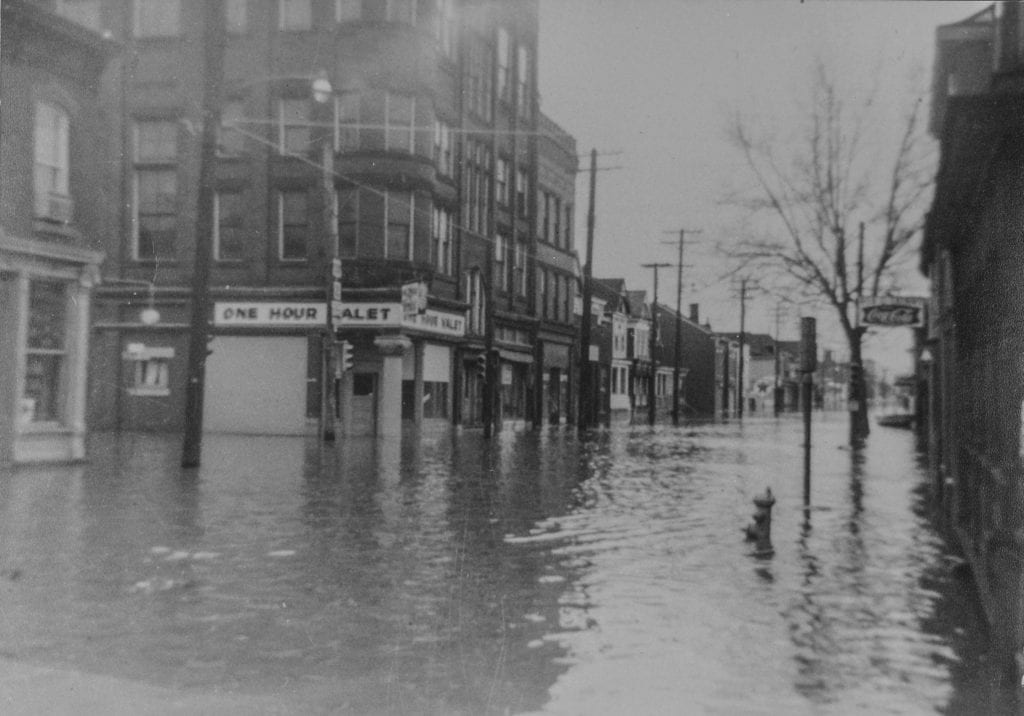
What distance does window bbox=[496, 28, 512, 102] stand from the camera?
34272 millimetres

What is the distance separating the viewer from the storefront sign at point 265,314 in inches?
1224

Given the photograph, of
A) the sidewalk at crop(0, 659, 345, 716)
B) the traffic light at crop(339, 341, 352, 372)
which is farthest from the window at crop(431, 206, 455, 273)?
the sidewalk at crop(0, 659, 345, 716)

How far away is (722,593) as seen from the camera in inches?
339

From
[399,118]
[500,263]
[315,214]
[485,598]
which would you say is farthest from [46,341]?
[500,263]

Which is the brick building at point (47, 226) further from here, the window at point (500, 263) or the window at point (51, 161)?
the window at point (500, 263)

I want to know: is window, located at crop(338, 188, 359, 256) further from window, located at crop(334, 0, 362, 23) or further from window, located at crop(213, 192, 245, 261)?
window, located at crop(334, 0, 362, 23)

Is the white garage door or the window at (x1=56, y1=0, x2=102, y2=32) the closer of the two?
the window at (x1=56, y1=0, x2=102, y2=32)

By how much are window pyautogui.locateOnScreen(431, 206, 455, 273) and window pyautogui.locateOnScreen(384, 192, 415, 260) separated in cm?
137

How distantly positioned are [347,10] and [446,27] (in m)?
3.70

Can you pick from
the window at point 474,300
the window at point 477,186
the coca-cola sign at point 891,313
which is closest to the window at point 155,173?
the window at point 477,186

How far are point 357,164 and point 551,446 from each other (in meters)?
10.4

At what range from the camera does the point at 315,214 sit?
100 ft

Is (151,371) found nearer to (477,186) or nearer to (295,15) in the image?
(295,15)

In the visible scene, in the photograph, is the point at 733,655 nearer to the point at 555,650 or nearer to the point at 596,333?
the point at 555,650
